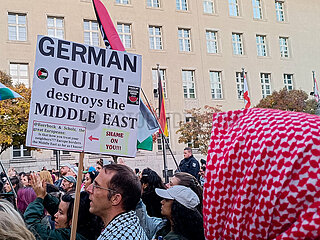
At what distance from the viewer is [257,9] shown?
36406 mm

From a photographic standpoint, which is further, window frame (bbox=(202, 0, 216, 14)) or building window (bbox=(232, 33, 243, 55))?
building window (bbox=(232, 33, 243, 55))

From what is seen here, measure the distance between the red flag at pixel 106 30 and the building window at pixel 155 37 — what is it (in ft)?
82.8

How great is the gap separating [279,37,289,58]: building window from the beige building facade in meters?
0.09

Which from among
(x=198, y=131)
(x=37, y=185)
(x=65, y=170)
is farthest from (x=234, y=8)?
(x=37, y=185)

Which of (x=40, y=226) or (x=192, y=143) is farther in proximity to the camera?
(x=192, y=143)

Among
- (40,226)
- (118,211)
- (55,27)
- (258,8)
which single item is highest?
(258,8)

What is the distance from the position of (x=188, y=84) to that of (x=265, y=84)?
25.4 ft

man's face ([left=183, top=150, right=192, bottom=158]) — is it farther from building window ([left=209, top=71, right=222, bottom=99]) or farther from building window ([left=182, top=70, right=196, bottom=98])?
building window ([left=209, top=71, right=222, bottom=99])

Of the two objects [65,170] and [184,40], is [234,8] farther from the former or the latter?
[65,170]

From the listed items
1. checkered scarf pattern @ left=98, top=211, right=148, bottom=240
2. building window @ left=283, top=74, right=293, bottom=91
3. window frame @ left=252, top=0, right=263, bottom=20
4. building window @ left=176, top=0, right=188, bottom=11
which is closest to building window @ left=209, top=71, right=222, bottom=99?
building window @ left=176, top=0, right=188, bottom=11

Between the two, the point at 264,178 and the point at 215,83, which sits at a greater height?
the point at 215,83

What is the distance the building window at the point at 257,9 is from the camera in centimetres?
3612

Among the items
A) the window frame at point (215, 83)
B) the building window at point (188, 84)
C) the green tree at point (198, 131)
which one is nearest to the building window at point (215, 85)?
the window frame at point (215, 83)

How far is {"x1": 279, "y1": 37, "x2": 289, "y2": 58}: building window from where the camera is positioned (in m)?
36.5
